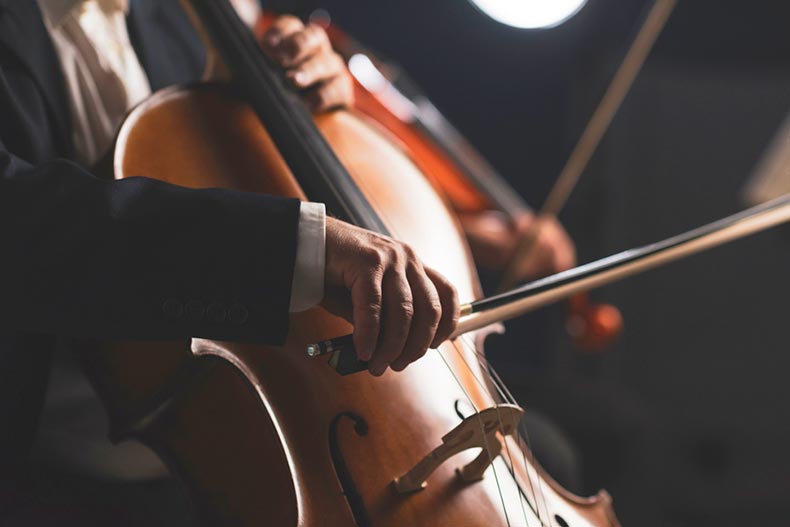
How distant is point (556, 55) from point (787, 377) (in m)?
0.90

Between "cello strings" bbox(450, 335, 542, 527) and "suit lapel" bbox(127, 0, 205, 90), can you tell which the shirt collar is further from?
"cello strings" bbox(450, 335, 542, 527)

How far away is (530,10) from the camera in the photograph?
5.46ft

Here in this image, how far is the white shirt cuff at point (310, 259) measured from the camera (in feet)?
1.72

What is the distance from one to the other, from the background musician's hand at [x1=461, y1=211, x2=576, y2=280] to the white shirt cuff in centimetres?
79

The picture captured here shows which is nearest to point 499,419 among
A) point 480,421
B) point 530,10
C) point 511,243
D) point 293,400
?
point 480,421

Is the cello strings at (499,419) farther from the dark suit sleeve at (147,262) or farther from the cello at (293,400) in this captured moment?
the dark suit sleeve at (147,262)

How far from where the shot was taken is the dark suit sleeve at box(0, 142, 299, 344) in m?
0.53

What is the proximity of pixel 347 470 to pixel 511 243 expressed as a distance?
0.83m

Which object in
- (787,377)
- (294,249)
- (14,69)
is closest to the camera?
(294,249)

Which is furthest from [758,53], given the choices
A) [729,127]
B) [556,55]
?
[556,55]

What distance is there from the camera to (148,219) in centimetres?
53

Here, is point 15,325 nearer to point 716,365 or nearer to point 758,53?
point 716,365

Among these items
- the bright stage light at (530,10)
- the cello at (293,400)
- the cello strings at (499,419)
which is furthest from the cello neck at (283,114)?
the bright stage light at (530,10)

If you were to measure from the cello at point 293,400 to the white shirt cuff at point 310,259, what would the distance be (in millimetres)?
64
